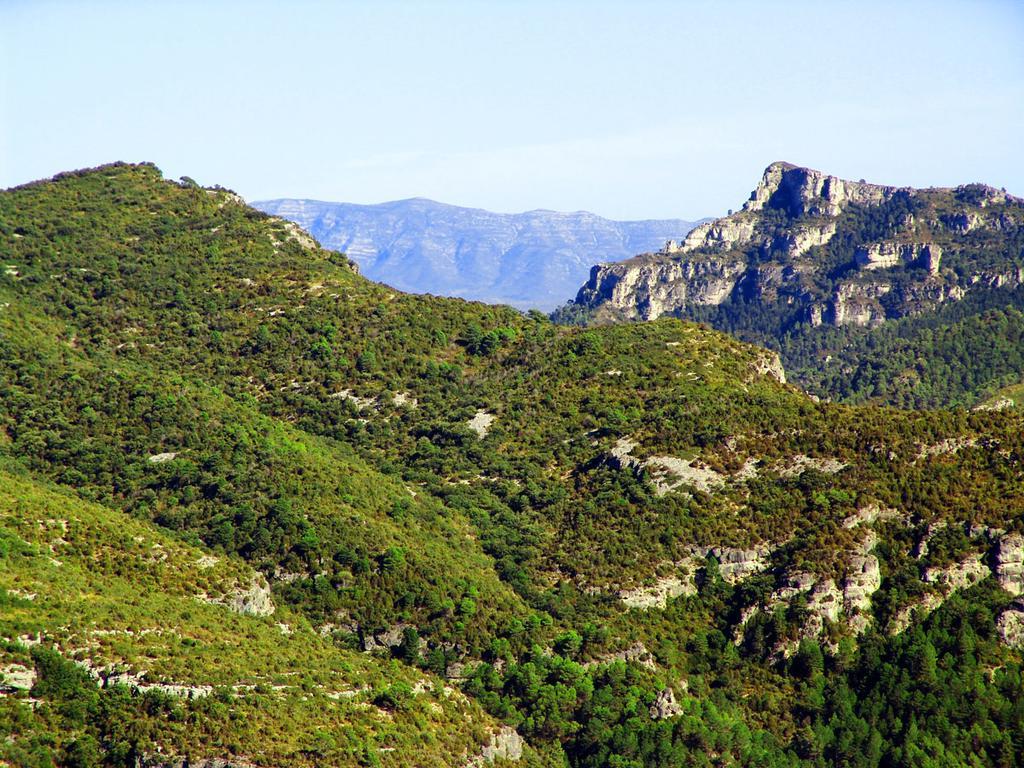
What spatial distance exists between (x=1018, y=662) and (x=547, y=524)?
50.1 m

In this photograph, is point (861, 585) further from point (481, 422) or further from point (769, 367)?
point (481, 422)

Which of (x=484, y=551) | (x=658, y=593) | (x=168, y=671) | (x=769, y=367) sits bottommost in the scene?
(x=658, y=593)

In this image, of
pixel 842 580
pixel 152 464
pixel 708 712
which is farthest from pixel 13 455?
pixel 842 580

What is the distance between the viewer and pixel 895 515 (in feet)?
382

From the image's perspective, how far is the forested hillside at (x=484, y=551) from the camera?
92.1 m

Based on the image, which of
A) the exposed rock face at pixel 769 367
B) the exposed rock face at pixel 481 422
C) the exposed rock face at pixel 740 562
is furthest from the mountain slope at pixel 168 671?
the exposed rock face at pixel 769 367

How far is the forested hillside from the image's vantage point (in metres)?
92.1

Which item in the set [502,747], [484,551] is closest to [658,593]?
[484,551]

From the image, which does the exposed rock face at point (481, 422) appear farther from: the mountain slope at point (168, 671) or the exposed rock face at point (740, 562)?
the mountain slope at point (168, 671)

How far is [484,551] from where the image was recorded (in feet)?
415

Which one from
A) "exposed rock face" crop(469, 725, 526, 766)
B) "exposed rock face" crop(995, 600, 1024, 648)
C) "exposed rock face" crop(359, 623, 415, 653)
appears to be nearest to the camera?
"exposed rock face" crop(469, 725, 526, 766)

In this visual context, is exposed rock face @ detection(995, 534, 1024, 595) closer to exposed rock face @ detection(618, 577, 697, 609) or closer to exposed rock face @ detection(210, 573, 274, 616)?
exposed rock face @ detection(618, 577, 697, 609)

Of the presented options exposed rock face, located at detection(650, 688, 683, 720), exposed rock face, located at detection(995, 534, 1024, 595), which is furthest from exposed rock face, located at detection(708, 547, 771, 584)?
exposed rock face, located at detection(995, 534, 1024, 595)

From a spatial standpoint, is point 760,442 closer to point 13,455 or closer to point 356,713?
point 356,713
